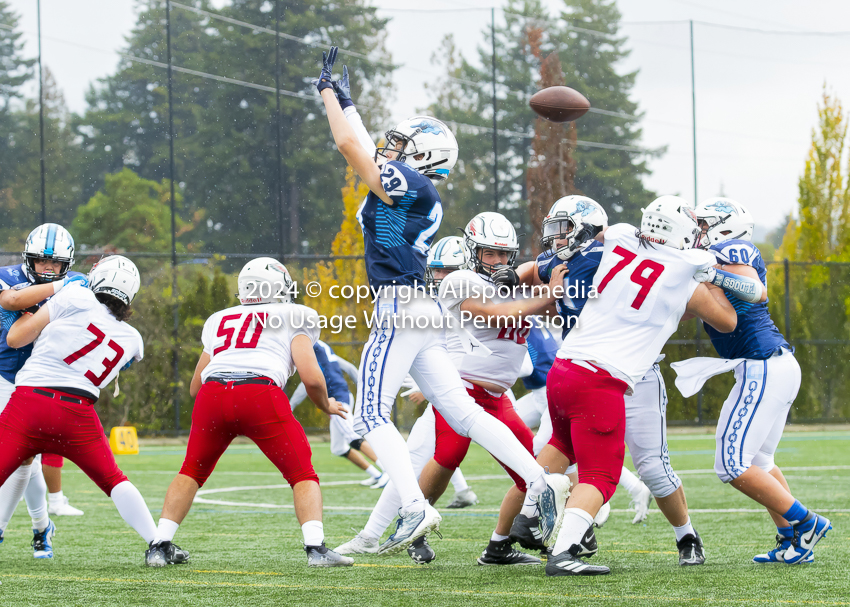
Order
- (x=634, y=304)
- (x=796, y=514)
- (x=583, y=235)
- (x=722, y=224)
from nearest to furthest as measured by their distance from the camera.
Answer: (x=634, y=304) < (x=583, y=235) < (x=796, y=514) < (x=722, y=224)

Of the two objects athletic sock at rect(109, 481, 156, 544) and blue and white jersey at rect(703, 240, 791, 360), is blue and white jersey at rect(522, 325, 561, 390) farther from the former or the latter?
athletic sock at rect(109, 481, 156, 544)

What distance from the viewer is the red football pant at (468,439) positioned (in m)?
5.84

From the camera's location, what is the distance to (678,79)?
70.0 ft

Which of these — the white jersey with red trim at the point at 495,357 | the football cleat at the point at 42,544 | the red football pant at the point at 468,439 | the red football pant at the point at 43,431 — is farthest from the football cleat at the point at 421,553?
the football cleat at the point at 42,544

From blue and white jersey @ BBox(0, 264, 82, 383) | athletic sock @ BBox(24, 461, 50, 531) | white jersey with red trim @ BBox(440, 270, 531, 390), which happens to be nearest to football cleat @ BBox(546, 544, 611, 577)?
white jersey with red trim @ BBox(440, 270, 531, 390)

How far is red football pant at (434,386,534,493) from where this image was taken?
584 centimetres

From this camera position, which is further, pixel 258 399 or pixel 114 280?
pixel 114 280

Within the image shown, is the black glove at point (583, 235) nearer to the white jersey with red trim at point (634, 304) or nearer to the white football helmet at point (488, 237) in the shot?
the white jersey with red trim at point (634, 304)

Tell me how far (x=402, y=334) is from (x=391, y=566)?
131cm

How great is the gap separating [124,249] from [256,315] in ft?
45.7

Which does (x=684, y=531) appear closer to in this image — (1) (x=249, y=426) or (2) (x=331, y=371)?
(1) (x=249, y=426)

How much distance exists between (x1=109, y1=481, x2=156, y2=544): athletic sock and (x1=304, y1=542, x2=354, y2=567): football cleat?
902mm

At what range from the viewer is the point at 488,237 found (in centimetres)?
559

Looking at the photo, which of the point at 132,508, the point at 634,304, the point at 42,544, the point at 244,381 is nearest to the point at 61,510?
the point at 42,544
